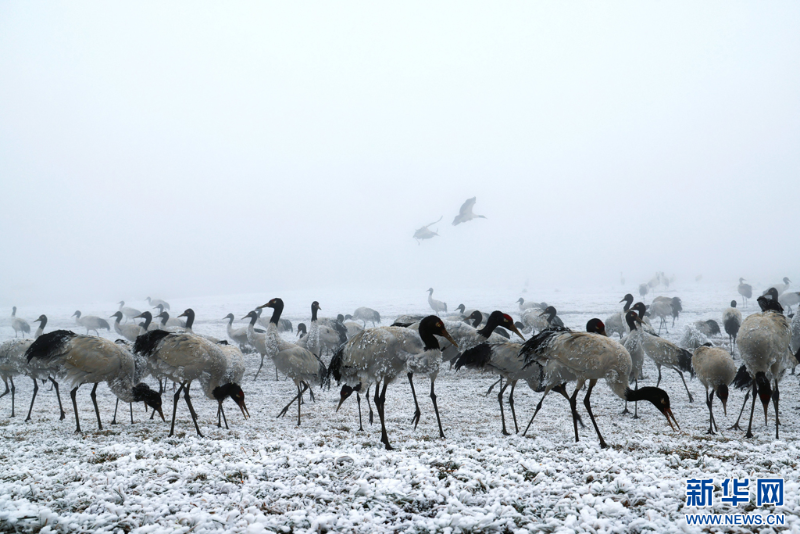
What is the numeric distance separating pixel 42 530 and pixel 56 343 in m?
5.92

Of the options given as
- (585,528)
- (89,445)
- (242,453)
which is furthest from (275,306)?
(585,528)

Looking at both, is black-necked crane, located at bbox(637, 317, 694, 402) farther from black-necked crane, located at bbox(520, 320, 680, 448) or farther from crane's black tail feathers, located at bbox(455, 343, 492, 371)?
crane's black tail feathers, located at bbox(455, 343, 492, 371)

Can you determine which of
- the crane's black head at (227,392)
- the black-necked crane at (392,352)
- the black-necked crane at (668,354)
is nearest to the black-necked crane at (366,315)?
the black-necked crane at (668,354)

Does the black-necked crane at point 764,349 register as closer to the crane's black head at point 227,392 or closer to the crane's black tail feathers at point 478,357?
the crane's black tail feathers at point 478,357

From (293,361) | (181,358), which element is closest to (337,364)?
(181,358)

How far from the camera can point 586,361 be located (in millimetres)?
7102

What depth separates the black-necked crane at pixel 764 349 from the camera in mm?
8102

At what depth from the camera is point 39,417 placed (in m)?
10.1

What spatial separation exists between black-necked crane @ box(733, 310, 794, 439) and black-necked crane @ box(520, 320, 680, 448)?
7.07 ft

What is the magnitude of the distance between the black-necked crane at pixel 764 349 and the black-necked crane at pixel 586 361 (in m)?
2.15

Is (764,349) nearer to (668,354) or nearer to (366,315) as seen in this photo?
(668,354)

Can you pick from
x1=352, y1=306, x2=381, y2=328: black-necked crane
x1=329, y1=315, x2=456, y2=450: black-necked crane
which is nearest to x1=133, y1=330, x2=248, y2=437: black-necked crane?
x1=329, y1=315, x2=456, y2=450: black-necked crane

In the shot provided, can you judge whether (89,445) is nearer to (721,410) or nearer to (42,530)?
(42,530)

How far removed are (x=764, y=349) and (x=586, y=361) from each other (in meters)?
3.93
